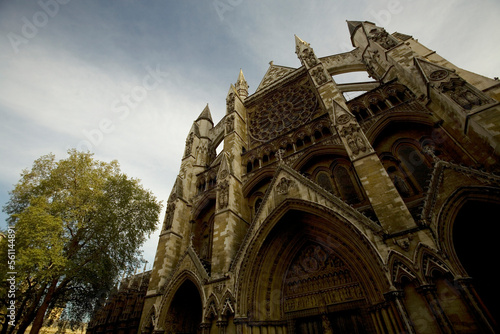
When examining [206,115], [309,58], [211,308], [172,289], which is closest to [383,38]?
[309,58]

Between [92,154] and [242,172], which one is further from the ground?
[92,154]

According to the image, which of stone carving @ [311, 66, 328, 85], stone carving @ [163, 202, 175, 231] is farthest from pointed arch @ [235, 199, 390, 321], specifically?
stone carving @ [311, 66, 328, 85]

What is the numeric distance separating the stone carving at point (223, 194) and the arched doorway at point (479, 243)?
750 cm

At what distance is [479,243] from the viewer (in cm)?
567

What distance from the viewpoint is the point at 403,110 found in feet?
27.7

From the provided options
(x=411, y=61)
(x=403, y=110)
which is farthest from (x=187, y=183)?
(x=411, y=61)

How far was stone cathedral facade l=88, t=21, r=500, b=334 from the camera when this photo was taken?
5.04 meters

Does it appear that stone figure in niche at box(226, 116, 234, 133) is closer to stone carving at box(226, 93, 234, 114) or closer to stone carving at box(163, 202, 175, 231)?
stone carving at box(226, 93, 234, 114)

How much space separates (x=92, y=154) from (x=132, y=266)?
6961 mm

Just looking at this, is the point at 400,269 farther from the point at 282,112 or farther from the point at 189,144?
the point at 189,144

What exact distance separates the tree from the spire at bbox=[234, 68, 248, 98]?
1043 cm

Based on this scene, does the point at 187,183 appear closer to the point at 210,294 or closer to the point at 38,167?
the point at 210,294

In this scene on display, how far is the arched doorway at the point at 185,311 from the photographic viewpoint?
342 inches

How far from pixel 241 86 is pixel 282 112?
6521 mm
